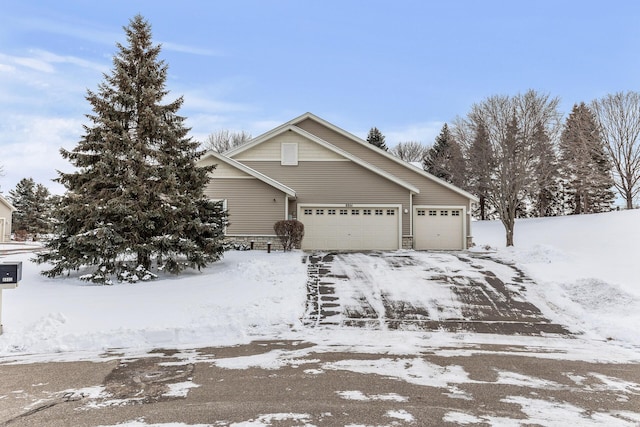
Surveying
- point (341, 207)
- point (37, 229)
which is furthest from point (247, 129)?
point (341, 207)

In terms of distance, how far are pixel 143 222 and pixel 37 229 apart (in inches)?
1608

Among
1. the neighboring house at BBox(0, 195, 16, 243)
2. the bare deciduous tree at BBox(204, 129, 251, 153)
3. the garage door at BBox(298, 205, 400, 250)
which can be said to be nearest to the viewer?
the garage door at BBox(298, 205, 400, 250)

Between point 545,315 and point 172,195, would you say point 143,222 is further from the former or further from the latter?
point 545,315

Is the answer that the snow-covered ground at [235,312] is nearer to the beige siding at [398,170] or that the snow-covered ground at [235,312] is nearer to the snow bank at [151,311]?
the snow bank at [151,311]

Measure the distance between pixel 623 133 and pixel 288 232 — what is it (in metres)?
25.3

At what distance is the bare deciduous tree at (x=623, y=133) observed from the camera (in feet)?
89.9

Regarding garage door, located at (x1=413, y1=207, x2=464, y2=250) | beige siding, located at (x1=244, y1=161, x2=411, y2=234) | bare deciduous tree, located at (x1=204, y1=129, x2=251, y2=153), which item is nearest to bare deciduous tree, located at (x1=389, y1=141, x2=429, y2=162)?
bare deciduous tree, located at (x1=204, y1=129, x2=251, y2=153)

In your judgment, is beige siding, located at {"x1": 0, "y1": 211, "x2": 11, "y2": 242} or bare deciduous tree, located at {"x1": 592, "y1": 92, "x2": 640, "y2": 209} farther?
beige siding, located at {"x1": 0, "y1": 211, "x2": 11, "y2": 242}

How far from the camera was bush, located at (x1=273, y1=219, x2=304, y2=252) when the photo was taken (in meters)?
16.9

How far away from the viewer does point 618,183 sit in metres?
29.0

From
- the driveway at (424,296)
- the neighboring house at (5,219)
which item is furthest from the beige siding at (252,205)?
the neighboring house at (5,219)

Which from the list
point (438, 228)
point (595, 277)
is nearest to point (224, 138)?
point (438, 228)

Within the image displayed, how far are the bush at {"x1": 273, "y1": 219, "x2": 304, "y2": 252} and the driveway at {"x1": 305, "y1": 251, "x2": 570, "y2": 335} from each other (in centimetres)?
283

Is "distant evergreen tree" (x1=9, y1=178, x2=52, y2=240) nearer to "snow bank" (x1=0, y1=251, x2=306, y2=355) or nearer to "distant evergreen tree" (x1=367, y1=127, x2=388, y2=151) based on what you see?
"distant evergreen tree" (x1=367, y1=127, x2=388, y2=151)
